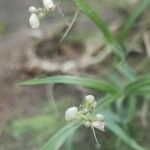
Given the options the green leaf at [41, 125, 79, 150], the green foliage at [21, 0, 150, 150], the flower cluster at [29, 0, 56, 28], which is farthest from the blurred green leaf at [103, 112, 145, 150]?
the flower cluster at [29, 0, 56, 28]

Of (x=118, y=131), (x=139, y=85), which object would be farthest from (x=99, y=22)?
(x=118, y=131)

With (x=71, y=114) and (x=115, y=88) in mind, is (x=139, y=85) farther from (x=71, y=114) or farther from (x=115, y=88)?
(x=71, y=114)

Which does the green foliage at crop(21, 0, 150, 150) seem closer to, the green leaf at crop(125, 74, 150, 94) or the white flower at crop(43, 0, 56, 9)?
the green leaf at crop(125, 74, 150, 94)

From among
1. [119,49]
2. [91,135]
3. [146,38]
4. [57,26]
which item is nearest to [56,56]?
[57,26]

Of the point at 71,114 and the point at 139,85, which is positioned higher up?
the point at 139,85

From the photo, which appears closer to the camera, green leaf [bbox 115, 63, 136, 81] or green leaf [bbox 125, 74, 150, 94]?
green leaf [bbox 125, 74, 150, 94]

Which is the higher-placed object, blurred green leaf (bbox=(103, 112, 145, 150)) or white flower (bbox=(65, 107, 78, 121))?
blurred green leaf (bbox=(103, 112, 145, 150))

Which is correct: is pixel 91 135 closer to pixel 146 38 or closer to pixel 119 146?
pixel 119 146
